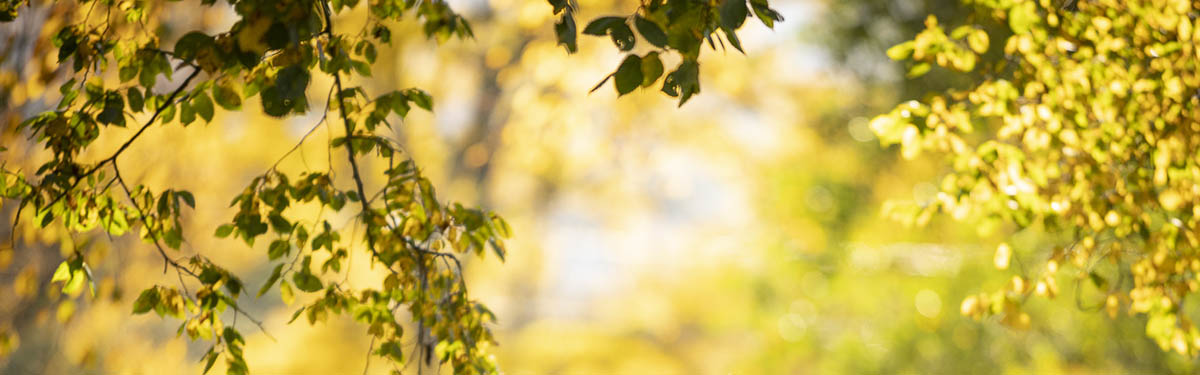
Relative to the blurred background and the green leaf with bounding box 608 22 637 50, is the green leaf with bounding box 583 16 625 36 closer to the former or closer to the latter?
the green leaf with bounding box 608 22 637 50

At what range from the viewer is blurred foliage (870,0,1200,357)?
1.87 metres

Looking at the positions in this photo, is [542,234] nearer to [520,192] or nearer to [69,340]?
[520,192]

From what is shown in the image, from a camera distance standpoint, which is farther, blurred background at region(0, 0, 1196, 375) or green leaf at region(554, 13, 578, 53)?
blurred background at region(0, 0, 1196, 375)

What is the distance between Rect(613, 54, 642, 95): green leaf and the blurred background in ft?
8.22

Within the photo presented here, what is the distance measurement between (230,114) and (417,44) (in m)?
1.32

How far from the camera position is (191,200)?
4.99ft

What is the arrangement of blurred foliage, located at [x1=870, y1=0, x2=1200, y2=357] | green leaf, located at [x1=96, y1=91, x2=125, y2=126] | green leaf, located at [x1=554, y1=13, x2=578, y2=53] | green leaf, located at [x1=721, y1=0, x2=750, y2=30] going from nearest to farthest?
green leaf, located at [x1=721, y1=0, x2=750, y2=30] → green leaf, located at [x1=554, y1=13, x2=578, y2=53] → green leaf, located at [x1=96, y1=91, x2=125, y2=126] → blurred foliage, located at [x1=870, y1=0, x2=1200, y2=357]

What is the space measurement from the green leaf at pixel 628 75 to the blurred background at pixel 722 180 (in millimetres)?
2505

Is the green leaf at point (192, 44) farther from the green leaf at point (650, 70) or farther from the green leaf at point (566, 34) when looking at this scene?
the green leaf at point (650, 70)

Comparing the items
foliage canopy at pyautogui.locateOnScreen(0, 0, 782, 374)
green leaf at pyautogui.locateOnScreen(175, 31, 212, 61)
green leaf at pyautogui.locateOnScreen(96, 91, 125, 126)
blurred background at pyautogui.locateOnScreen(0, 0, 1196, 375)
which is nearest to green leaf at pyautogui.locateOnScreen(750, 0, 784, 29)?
foliage canopy at pyautogui.locateOnScreen(0, 0, 782, 374)

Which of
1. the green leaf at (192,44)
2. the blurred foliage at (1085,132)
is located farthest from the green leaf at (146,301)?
the blurred foliage at (1085,132)

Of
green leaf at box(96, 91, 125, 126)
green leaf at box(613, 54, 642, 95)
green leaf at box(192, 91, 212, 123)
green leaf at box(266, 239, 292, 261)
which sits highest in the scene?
green leaf at box(96, 91, 125, 126)

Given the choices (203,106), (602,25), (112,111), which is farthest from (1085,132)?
(112,111)

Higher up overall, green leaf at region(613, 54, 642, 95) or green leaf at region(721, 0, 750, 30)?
green leaf at region(613, 54, 642, 95)
